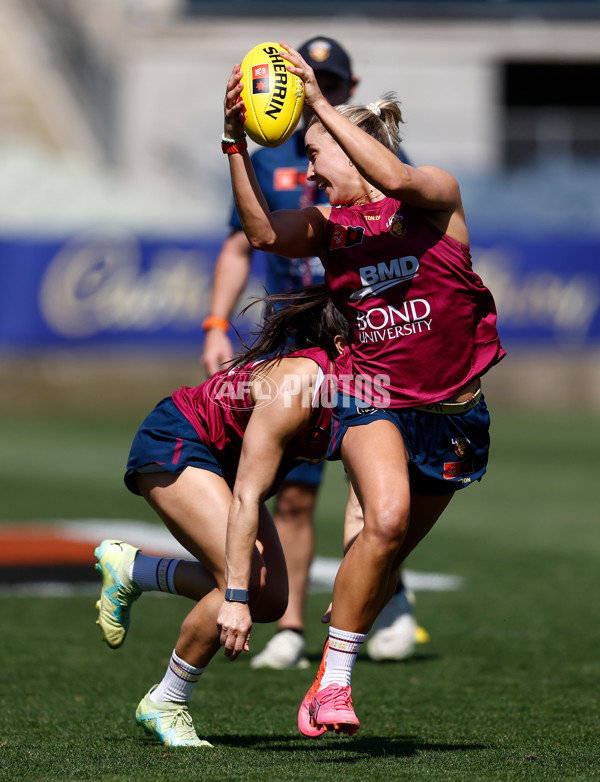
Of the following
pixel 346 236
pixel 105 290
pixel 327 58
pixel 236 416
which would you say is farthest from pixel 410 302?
pixel 105 290

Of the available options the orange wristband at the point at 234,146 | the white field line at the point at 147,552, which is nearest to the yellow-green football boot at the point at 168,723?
the orange wristband at the point at 234,146

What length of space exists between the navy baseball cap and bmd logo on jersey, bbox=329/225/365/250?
5.77 feet

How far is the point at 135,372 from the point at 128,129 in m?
8.27

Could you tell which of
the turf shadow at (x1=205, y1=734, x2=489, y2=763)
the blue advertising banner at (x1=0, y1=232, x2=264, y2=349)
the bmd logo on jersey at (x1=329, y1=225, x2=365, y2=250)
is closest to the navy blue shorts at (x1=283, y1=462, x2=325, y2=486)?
the turf shadow at (x1=205, y1=734, x2=489, y2=763)

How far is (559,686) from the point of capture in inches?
204

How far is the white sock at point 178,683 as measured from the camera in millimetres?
4215

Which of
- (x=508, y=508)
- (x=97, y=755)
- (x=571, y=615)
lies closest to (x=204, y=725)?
(x=97, y=755)

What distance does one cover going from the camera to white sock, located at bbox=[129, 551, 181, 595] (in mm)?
4316

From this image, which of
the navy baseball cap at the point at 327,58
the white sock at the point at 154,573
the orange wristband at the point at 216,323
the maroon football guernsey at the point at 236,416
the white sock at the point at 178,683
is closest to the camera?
the maroon football guernsey at the point at 236,416

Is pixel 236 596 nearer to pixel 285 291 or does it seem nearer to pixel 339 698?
pixel 339 698

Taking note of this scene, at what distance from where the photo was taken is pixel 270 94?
3938mm

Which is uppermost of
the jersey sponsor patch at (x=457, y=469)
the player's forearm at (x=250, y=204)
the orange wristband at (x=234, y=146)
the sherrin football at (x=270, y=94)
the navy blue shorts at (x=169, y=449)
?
the sherrin football at (x=270, y=94)

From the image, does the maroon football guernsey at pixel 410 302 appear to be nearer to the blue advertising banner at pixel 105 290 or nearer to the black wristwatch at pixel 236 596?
the black wristwatch at pixel 236 596

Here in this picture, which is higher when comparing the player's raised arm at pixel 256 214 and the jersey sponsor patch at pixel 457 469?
the player's raised arm at pixel 256 214
